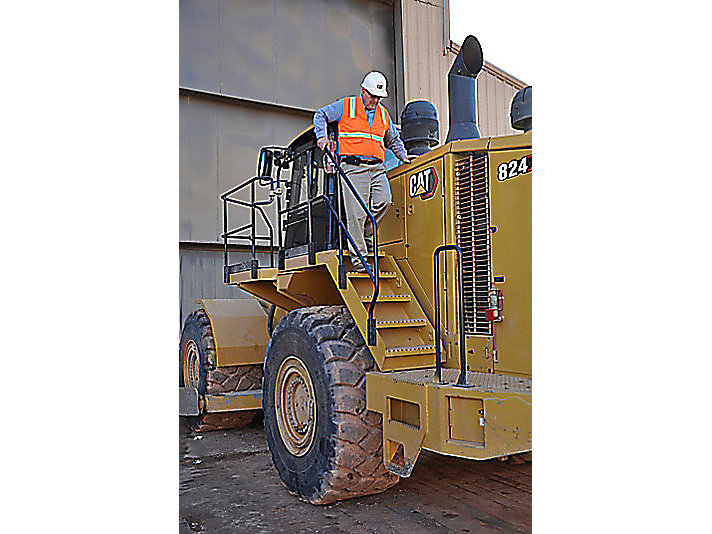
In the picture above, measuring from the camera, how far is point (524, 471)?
193 inches

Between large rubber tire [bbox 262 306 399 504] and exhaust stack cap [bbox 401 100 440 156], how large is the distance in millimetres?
2141

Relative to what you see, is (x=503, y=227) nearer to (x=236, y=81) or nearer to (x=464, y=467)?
(x=464, y=467)

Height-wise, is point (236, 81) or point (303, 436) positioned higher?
point (236, 81)

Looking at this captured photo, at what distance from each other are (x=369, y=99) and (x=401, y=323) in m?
1.86

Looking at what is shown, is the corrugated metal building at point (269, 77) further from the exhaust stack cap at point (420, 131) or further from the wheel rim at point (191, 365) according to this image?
the exhaust stack cap at point (420, 131)

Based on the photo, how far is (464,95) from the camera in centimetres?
541

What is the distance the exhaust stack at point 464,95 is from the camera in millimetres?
5281

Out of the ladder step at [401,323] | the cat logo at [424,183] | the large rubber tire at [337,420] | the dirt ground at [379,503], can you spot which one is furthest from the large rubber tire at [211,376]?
the cat logo at [424,183]

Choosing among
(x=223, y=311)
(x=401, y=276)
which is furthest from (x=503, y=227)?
(x=223, y=311)

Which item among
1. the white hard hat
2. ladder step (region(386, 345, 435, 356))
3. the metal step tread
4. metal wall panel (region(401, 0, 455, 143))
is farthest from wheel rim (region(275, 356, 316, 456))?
metal wall panel (region(401, 0, 455, 143))

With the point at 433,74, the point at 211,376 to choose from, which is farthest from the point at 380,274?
the point at 433,74

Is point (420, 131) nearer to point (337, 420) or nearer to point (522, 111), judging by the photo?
point (522, 111)

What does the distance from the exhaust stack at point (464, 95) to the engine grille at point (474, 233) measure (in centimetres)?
108

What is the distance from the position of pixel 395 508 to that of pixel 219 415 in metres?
3.40
